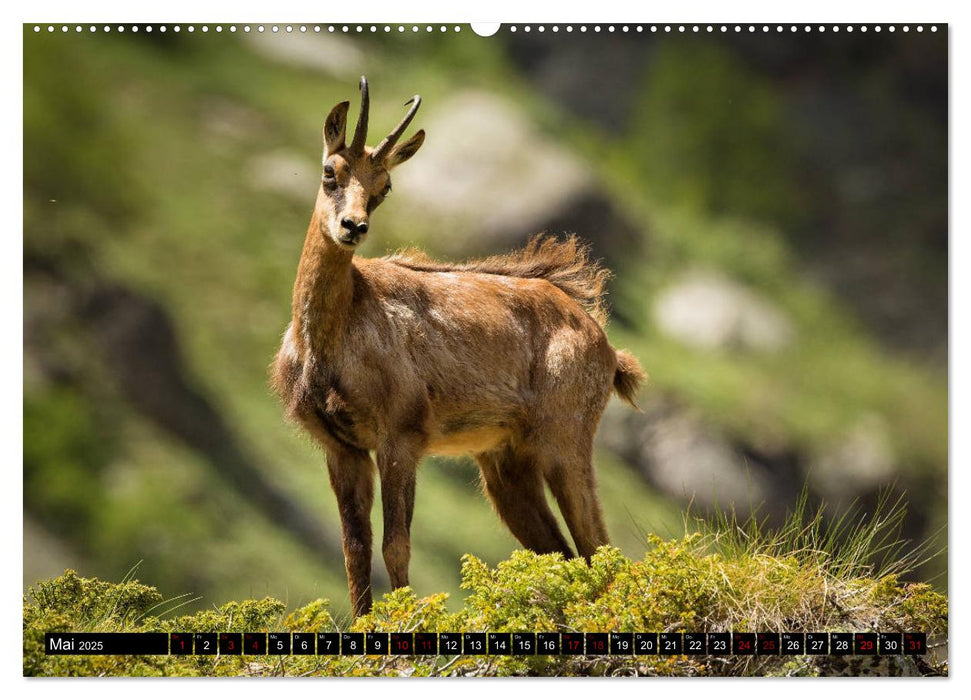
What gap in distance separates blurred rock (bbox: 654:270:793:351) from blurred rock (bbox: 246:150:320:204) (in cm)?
422

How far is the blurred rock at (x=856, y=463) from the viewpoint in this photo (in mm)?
11690

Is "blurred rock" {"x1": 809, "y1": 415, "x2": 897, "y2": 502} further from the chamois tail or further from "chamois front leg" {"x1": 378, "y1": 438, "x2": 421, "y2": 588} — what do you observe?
"chamois front leg" {"x1": 378, "y1": 438, "x2": 421, "y2": 588}

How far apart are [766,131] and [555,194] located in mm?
2546

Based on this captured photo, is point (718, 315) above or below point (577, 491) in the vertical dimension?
above

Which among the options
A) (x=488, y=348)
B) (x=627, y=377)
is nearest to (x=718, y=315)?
(x=627, y=377)

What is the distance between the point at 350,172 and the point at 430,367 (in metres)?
1.56

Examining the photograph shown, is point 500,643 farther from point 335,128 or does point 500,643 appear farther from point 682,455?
point 682,455

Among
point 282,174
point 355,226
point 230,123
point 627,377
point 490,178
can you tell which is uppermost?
point 230,123

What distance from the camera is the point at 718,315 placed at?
14367 mm

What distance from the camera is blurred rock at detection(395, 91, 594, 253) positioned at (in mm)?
12938

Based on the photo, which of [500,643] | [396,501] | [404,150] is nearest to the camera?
[500,643]

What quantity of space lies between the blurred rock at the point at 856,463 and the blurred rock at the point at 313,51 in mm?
5740

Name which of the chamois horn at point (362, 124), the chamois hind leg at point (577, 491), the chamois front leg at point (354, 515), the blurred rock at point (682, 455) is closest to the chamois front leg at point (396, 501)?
the chamois front leg at point (354, 515)

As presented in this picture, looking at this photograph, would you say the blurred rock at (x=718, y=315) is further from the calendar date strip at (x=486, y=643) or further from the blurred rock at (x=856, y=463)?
the calendar date strip at (x=486, y=643)
